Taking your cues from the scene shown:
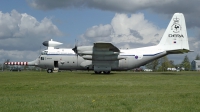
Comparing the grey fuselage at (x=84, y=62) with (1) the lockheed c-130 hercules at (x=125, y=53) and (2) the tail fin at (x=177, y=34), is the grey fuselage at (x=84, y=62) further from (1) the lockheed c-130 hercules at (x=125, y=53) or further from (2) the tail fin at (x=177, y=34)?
(2) the tail fin at (x=177, y=34)

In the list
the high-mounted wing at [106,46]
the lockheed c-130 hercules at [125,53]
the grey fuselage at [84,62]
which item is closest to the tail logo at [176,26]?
the lockheed c-130 hercules at [125,53]

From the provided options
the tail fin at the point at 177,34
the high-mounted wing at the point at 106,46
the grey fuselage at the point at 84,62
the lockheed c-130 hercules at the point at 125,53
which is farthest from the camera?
the grey fuselage at the point at 84,62

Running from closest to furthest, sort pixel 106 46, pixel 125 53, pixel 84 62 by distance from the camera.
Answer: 1. pixel 106 46
2. pixel 125 53
3. pixel 84 62

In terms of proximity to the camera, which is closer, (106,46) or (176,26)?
(106,46)

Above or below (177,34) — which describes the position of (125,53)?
Answer: below

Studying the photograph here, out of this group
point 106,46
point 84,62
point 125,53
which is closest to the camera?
point 106,46

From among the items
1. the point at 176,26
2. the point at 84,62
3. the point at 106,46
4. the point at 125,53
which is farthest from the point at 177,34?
the point at 84,62

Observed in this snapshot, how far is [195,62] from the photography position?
134500 millimetres

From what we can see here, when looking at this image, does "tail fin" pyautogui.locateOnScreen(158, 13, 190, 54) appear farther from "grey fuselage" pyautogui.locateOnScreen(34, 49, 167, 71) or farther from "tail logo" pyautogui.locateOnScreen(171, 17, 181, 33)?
"grey fuselage" pyautogui.locateOnScreen(34, 49, 167, 71)

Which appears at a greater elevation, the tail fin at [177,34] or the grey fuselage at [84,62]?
the tail fin at [177,34]

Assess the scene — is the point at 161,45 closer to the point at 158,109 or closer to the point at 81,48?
the point at 81,48

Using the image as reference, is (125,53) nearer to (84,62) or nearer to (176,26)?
(84,62)

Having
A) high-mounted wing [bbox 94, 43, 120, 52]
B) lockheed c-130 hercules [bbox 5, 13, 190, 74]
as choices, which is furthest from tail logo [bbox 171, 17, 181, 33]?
high-mounted wing [bbox 94, 43, 120, 52]

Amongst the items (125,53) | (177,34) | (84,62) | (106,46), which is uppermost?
(177,34)
